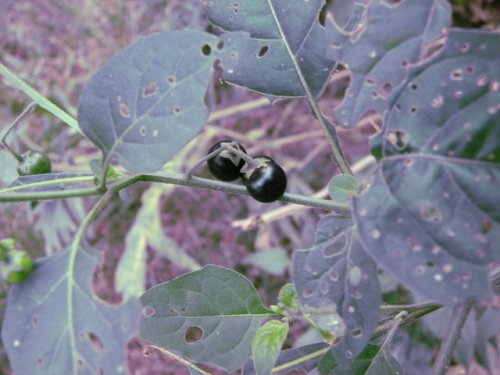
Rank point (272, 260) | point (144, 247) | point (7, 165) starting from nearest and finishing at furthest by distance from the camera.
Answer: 1. point (7, 165)
2. point (272, 260)
3. point (144, 247)

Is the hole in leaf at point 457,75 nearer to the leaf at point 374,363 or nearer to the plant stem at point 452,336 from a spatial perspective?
the plant stem at point 452,336

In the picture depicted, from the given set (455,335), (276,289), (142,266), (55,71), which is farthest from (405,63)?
(55,71)

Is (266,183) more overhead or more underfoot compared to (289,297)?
more overhead

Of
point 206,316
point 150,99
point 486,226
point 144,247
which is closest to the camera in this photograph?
point 486,226

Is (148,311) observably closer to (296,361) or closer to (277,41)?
(296,361)

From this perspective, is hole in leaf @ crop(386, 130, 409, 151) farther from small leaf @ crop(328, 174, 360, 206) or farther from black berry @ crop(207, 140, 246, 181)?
black berry @ crop(207, 140, 246, 181)

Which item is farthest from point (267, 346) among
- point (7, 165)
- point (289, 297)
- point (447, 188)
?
point (7, 165)

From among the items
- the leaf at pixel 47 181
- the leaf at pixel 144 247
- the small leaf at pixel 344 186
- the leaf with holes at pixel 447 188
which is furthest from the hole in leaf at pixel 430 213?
the leaf at pixel 144 247
